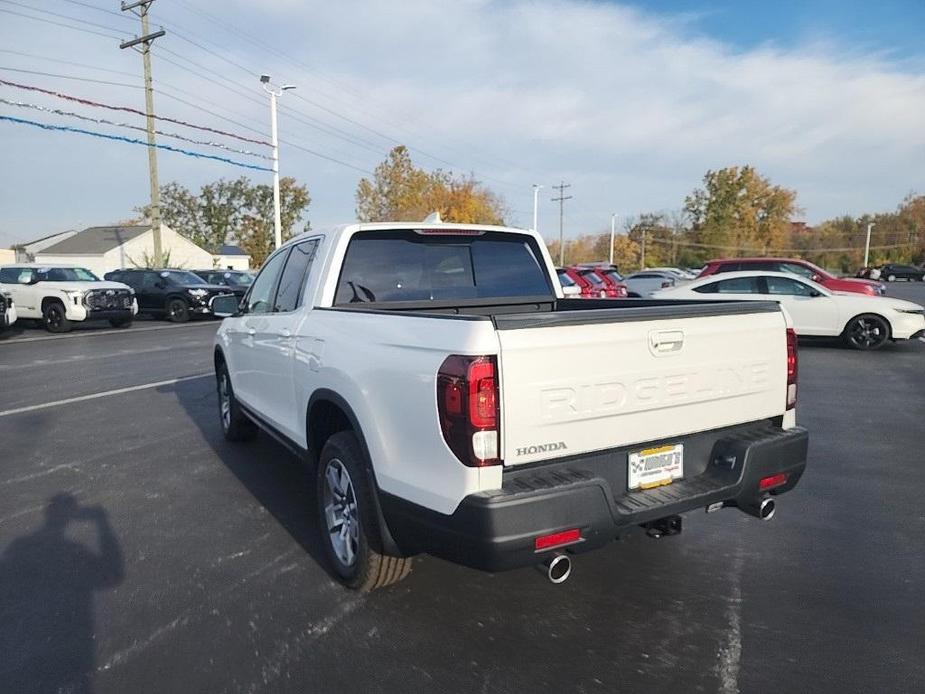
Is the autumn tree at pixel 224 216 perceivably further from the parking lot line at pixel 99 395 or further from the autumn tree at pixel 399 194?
the parking lot line at pixel 99 395

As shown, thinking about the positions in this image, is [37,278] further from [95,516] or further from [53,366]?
[95,516]

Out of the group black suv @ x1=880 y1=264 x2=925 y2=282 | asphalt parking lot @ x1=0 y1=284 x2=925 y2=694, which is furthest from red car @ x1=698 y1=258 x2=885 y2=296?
black suv @ x1=880 y1=264 x2=925 y2=282

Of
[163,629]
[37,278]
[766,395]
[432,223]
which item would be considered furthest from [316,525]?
[37,278]

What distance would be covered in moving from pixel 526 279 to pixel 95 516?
3.42m

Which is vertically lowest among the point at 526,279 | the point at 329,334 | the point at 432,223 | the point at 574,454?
the point at 574,454

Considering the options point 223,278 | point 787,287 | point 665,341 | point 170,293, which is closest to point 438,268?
point 665,341

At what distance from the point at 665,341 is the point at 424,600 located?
1751 millimetres

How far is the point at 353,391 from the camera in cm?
317

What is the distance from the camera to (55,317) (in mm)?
17672

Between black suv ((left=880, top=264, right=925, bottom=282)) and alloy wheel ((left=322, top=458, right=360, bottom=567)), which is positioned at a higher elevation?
black suv ((left=880, top=264, right=925, bottom=282))

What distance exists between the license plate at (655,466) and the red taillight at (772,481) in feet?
1.44

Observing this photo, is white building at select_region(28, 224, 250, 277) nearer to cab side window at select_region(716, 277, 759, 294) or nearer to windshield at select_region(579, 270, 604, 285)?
windshield at select_region(579, 270, 604, 285)

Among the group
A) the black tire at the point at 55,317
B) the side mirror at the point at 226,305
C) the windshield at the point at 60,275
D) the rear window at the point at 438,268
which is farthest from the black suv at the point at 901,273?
the side mirror at the point at 226,305

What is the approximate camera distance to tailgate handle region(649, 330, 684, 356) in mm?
2911
